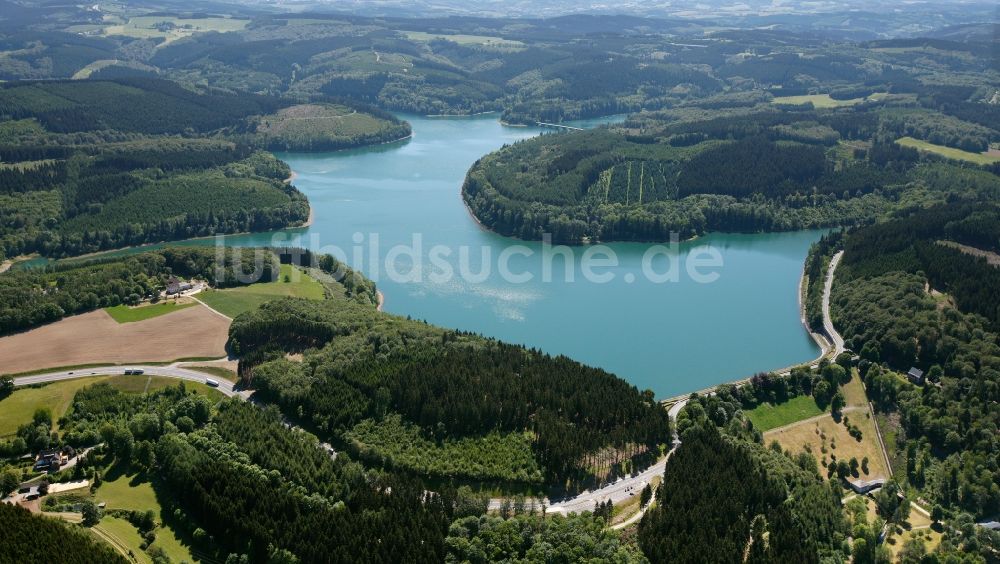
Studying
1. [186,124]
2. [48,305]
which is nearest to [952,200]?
[48,305]

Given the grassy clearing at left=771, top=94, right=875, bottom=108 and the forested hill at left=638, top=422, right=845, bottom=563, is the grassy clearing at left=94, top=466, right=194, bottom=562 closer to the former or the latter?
the forested hill at left=638, top=422, right=845, bottom=563

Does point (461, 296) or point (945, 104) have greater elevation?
point (945, 104)

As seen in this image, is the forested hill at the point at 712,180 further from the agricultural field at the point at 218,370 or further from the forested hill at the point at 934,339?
the agricultural field at the point at 218,370

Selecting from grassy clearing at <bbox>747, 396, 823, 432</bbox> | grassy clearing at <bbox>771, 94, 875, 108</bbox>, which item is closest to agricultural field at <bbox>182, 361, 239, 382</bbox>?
grassy clearing at <bbox>747, 396, 823, 432</bbox>

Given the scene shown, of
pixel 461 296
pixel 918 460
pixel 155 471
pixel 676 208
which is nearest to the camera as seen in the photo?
pixel 155 471

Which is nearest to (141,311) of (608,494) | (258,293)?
(258,293)

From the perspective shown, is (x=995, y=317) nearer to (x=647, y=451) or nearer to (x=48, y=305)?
(x=647, y=451)

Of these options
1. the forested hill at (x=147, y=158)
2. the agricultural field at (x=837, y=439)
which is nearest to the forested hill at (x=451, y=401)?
the agricultural field at (x=837, y=439)
